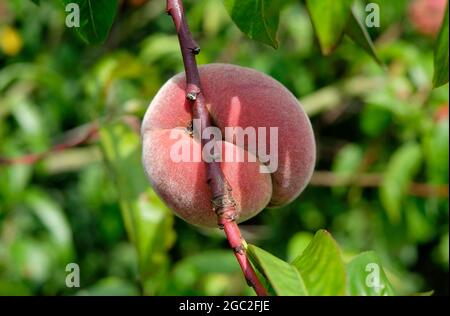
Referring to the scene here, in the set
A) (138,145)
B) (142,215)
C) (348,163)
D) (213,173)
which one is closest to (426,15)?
(348,163)

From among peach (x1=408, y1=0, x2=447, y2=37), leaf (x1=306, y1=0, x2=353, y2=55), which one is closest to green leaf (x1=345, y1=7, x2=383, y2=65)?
leaf (x1=306, y1=0, x2=353, y2=55)

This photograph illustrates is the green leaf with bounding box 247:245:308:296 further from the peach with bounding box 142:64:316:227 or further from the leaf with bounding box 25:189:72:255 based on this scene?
the leaf with bounding box 25:189:72:255

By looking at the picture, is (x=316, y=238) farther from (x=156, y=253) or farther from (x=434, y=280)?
(x=434, y=280)

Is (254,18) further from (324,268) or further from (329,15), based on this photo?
(324,268)

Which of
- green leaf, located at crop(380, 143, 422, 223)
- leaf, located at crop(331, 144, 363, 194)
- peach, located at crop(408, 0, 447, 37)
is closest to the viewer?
green leaf, located at crop(380, 143, 422, 223)

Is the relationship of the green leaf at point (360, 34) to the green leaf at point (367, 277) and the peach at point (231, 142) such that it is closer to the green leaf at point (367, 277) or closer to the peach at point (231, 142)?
the peach at point (231, 142)

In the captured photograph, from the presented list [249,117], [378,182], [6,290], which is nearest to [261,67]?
[378,182]
